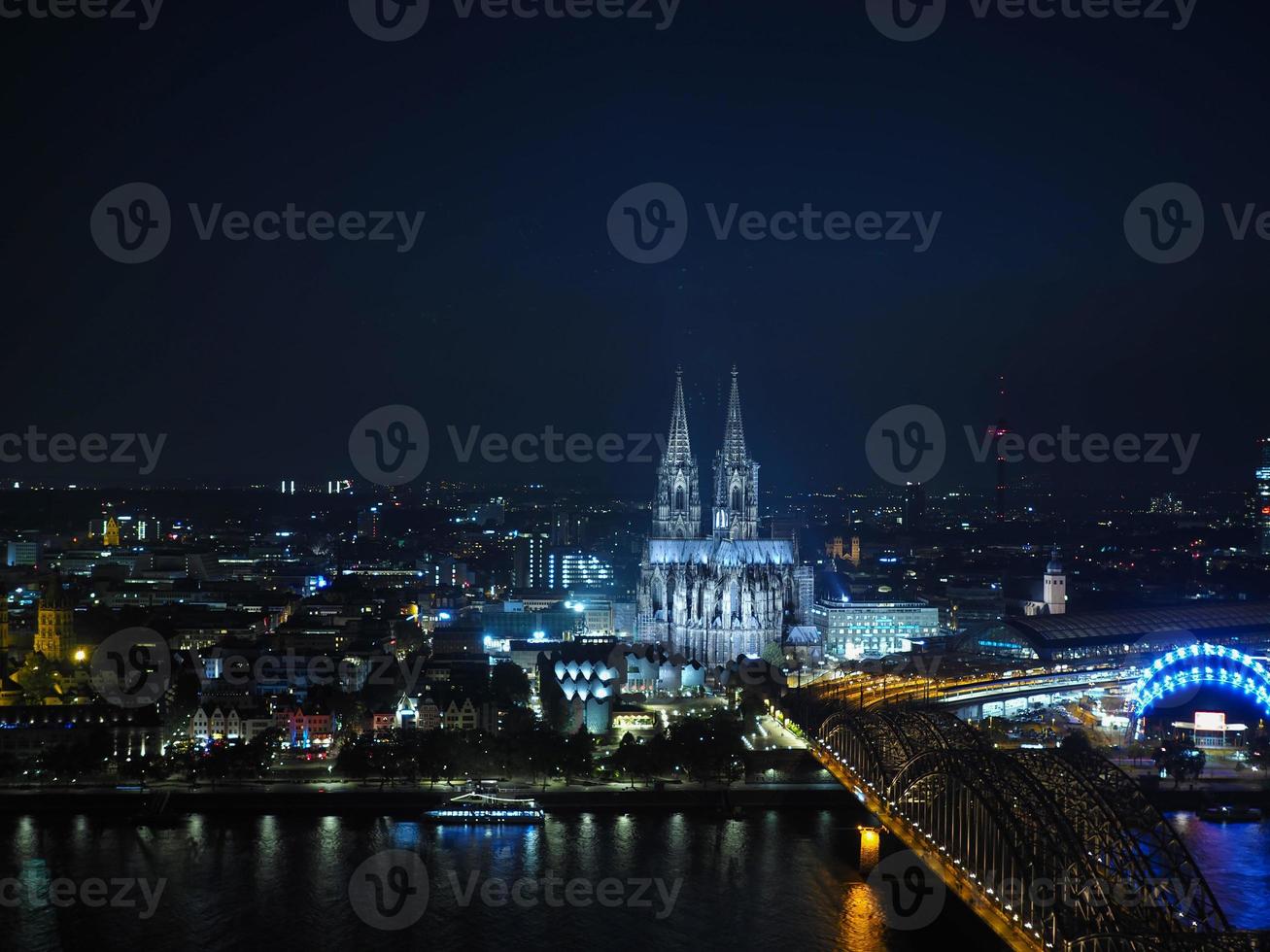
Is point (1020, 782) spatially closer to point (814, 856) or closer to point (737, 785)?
point (814, 856)

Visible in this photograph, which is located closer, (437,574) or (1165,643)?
(1165,643)

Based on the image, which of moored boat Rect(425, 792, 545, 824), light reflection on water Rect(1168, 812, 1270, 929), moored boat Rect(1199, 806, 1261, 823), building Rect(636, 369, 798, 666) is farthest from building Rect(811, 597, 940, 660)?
moored boat Rect(425, 792, 545, 824)

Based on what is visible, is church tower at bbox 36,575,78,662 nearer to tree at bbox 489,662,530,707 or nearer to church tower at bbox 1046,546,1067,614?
tree at bbox 489,662,530,707

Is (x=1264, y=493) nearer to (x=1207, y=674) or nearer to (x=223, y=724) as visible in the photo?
(x=1207, y=674)

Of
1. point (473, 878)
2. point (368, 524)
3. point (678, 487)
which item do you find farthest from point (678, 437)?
point (368, 524)

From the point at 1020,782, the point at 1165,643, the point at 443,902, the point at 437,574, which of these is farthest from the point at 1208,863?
the point at 437,574
